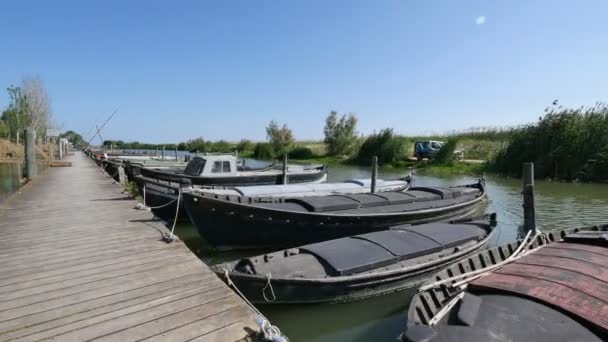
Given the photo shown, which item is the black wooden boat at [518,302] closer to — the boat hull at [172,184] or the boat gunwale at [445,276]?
the boat gunwale at [445,276]

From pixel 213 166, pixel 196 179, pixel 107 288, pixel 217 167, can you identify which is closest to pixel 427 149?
pixel 217 167

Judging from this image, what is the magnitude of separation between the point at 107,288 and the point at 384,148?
4313 centimetres

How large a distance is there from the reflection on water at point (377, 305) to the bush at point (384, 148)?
2459 cm

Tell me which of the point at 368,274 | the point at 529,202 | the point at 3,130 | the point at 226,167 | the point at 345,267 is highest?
the point at 3,130

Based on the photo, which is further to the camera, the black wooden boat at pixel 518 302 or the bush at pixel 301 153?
the bush at pixel 301 153

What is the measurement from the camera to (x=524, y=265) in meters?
5.65

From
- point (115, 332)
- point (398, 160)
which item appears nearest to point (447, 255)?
point (115, 332)

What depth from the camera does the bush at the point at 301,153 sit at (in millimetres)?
62531

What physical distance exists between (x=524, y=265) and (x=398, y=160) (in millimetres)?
40219

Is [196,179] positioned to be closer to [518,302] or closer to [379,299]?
[379,299]

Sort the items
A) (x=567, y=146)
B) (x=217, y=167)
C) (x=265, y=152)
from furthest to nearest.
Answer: (x=265, y=152) < (x=567, y=146) < (x=217, y=167)

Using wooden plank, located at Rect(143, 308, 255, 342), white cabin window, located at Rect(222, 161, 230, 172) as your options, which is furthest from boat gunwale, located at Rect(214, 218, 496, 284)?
white cabin window, located at Rect(222, 161, 230, 172)

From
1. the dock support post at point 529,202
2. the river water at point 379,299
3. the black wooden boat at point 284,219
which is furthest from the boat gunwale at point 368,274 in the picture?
the black wooden boat at point 284,219

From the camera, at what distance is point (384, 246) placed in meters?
7.01
